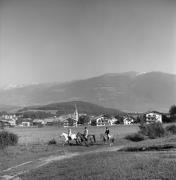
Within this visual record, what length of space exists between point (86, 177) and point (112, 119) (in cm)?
14020

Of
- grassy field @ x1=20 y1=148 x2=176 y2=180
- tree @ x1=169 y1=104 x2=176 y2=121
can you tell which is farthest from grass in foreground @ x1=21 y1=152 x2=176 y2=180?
tree @ x1=169 y1=104 x2=176 y2=121

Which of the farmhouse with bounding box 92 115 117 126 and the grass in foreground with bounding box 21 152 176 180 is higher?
the farmhouse with bounding box 92 115 117 126

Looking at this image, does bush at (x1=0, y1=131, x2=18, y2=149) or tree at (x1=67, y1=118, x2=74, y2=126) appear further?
tree at (x1=67, y1=118, x2=74, y2=126)

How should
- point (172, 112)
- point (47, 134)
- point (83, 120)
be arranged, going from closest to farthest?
Answer: point (47, 134), point (172, 112), point (83, 120)

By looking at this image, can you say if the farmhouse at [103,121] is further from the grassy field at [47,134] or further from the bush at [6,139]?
the bush at [6,139]

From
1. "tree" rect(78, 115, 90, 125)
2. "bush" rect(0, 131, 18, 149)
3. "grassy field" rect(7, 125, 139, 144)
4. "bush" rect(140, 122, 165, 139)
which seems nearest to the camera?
"bush" rect(0, 131, 18, 149)

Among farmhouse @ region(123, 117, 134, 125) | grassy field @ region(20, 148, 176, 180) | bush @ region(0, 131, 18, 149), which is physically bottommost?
grassy field @ region(20, 148, 176, 180)

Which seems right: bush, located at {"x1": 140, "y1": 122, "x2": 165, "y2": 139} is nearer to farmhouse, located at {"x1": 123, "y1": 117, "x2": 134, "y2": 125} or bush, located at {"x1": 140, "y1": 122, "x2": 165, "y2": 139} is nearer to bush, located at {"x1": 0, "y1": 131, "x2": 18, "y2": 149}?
bush, located at {"x1": 0, "y1": 131, "x2": 18, "y2": 149}

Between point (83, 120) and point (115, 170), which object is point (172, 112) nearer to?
point (83, 120)

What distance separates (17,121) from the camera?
548 ft

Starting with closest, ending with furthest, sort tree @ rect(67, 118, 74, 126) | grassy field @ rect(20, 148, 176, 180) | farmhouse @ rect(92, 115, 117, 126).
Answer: grassy field @ rect(20, 148, 176, 180)
tree @ rect(67, 118, 74, 126)
farmhouse @ rect(92, 115, 117, 126)

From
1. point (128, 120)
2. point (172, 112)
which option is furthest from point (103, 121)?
point (172, 112)

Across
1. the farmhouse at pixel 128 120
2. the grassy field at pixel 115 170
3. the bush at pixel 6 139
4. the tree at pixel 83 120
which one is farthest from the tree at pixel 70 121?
the grassy field at pixel 115 170

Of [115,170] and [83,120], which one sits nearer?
[115,170]
